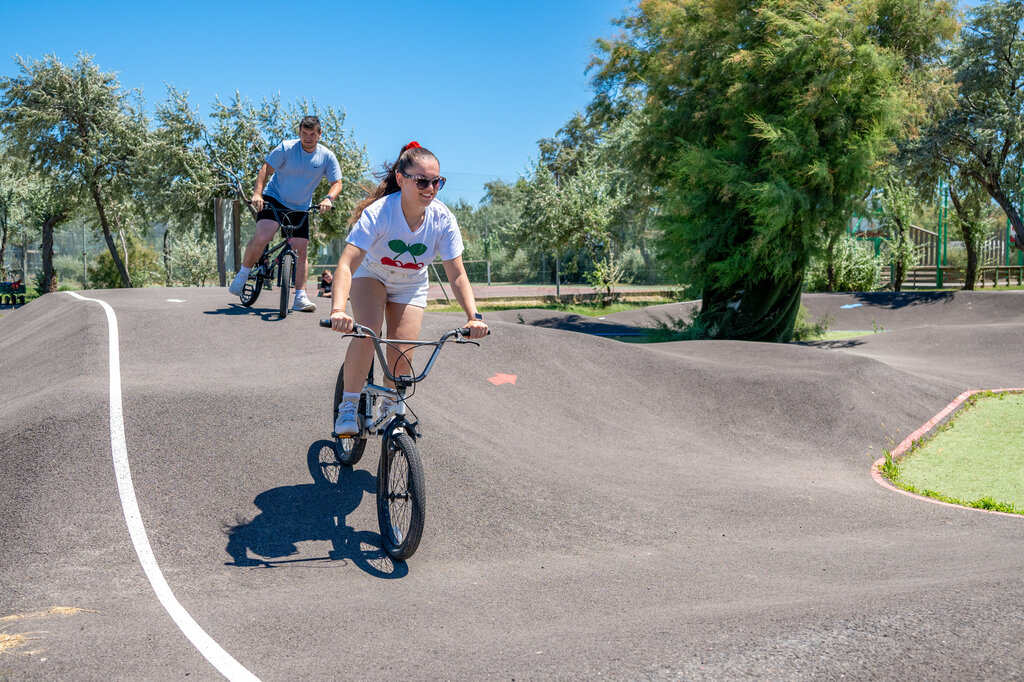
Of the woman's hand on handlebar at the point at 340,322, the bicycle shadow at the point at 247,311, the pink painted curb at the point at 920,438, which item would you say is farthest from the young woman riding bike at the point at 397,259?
the bicycle shadow at the point at 247,311

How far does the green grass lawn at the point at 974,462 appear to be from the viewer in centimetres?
695

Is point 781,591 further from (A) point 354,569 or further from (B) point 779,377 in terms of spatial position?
(B) point 779,377

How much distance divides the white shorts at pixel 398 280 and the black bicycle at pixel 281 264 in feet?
13.5

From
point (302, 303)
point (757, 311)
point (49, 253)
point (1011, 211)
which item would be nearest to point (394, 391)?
point (302, 303)

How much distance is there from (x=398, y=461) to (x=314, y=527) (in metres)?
0.87

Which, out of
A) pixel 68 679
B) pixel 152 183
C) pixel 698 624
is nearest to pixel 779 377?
pixel 698 624

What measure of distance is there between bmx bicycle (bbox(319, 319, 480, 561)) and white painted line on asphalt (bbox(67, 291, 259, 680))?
1163 millimetres

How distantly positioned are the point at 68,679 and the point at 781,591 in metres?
3.43

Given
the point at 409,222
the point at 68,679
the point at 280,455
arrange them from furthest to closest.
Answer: the point at 280,455
the point at 409,222
the point at 68,679

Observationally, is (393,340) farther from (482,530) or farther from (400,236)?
(482,530)

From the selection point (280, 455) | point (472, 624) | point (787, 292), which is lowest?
point (472, 624)

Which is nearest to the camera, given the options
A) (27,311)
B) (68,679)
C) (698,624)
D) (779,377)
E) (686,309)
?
(68,679)

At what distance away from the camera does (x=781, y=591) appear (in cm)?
411

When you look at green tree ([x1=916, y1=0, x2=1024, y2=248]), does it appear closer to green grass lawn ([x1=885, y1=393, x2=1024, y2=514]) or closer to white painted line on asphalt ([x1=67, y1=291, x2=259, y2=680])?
green grass lawn ([x1=885, y1=393, x2=1024, y2=514])
